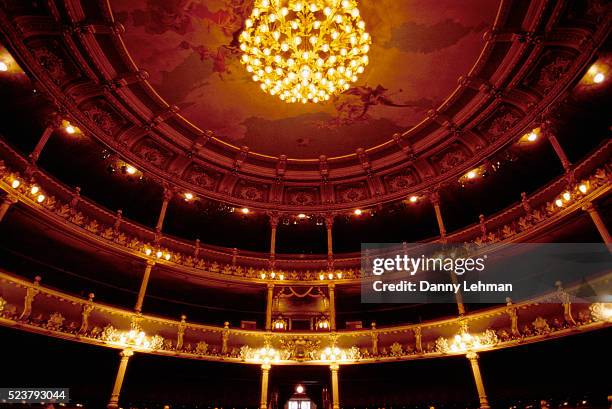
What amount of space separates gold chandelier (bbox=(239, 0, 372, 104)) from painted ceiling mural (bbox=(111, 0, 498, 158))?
85.4 inches

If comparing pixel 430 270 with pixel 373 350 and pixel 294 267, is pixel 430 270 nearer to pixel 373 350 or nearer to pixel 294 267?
pixel 373 350

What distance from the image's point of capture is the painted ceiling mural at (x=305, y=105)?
1036cm

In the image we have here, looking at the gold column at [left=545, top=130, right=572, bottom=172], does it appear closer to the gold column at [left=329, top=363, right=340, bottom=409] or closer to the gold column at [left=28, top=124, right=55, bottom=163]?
the gold column at [left=329, top=363, right=340, bottom=409]

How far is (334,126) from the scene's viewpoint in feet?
46.2

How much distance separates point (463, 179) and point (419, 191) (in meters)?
1.73

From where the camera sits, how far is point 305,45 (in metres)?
9.18

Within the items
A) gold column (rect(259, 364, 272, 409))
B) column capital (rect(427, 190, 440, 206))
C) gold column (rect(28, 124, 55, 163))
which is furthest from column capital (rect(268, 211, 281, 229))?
gold column (rect(28, 124, 55, 163))

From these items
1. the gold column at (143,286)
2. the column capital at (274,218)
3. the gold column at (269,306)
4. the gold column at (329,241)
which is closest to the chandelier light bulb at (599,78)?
the gold column at (329,241)

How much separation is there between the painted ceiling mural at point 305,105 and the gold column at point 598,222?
17.9 feet

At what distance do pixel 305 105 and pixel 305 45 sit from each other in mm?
3917

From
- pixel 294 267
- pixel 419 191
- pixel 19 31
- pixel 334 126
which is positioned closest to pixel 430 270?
pixel 419 191

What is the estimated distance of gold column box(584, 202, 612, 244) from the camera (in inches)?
364

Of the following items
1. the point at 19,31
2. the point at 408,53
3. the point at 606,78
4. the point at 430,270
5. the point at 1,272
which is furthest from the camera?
the point at 430,270

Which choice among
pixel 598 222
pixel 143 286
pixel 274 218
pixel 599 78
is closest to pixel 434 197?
pixel 598 222
